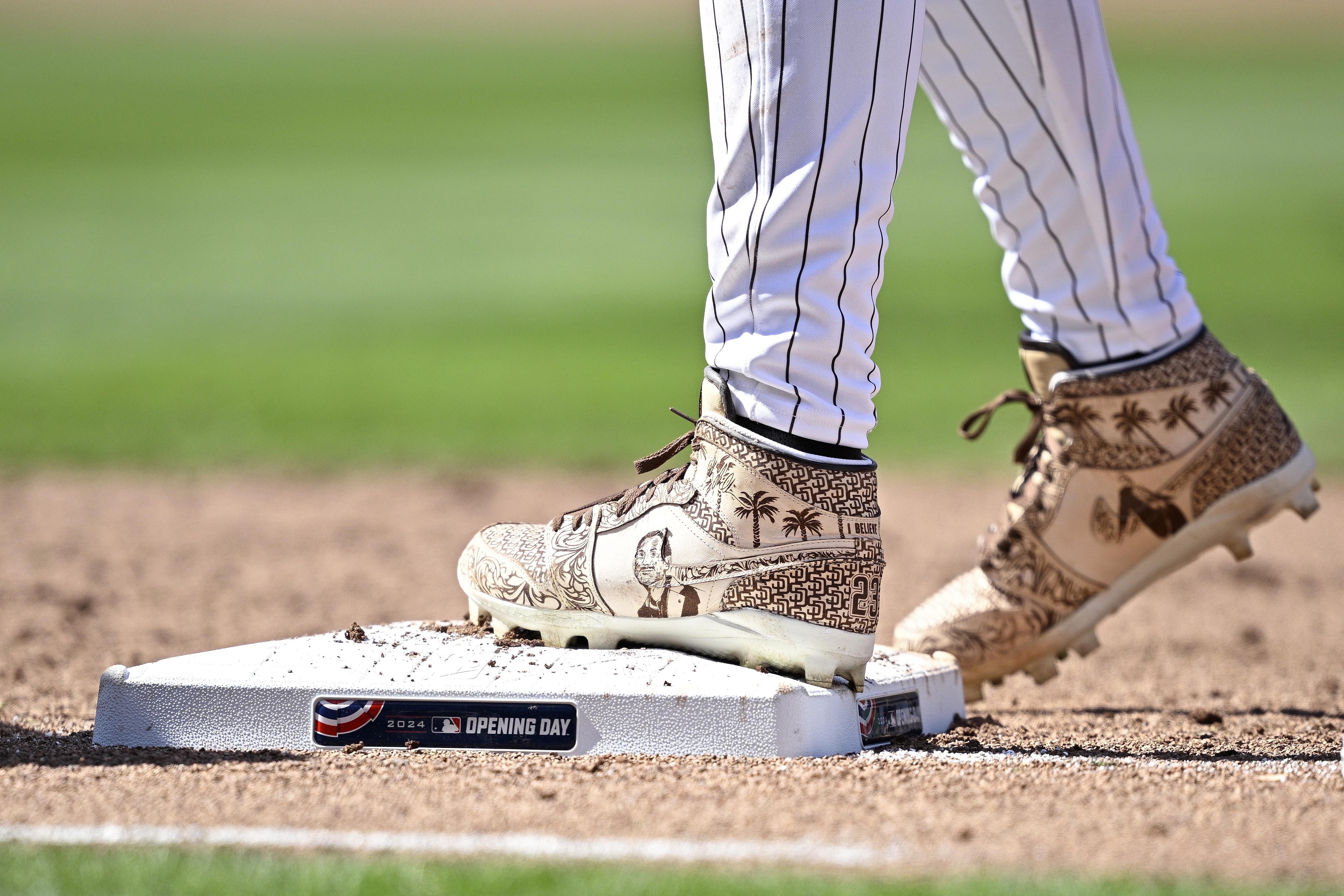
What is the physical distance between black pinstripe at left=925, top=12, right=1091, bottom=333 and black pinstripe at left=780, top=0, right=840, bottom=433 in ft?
2.20

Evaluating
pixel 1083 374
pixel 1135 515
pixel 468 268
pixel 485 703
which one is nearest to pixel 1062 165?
pixel 1083 374

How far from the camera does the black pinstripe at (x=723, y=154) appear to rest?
5.18 feet

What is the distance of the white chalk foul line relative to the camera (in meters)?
1.21

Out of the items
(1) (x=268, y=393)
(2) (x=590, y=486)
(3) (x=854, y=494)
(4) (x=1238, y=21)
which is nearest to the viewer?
(3) (x=854, y=494)

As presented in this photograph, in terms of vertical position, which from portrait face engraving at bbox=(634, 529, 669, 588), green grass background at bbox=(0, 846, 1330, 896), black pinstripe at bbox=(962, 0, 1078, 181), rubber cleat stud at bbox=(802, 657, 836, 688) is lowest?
green grass background at bbox=(0, 846, 1330, 896)

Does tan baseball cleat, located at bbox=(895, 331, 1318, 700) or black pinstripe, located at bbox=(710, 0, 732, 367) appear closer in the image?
black pinstripe, located at bbox=(710, 0, 732, 367)

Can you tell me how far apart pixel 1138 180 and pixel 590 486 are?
2.70m

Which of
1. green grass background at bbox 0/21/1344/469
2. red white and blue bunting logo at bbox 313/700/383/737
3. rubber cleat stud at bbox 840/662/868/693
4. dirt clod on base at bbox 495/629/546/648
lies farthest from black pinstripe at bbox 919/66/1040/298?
green grass background at bbox 0/21/1344/469

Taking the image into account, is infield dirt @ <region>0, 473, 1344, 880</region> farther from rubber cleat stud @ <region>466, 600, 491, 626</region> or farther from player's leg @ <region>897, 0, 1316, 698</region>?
rubber cleat stud @ <region>466, 600, 491, 626</region>

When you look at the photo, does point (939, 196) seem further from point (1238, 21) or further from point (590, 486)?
point (1238, 21)

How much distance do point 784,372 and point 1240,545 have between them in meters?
1.03

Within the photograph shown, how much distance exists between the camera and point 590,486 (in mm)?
4633

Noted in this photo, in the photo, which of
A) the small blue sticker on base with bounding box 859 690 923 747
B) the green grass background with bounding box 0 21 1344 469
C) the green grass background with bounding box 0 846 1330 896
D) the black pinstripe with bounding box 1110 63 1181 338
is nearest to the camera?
the green grass background with bounding box 0 846 1330 896

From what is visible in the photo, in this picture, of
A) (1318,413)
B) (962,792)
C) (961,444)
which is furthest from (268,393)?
(962,792)
